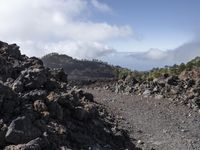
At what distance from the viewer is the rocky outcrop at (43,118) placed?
42.7 ft

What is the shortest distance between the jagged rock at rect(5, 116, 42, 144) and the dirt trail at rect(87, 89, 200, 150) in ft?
16.7

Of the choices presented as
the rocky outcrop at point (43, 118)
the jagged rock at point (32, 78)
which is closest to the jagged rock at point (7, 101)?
the rocky outcrop at point (43, 118)

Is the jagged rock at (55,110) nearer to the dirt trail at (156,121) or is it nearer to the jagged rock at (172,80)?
the dirt trail at (156,121)

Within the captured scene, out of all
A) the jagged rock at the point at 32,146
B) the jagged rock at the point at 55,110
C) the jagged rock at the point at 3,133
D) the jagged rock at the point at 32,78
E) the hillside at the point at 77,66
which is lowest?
the jagged rock at the point at 32,146

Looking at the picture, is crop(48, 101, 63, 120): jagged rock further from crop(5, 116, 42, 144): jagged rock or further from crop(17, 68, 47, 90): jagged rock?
crop(5, 116, 42, 144): jagged rock

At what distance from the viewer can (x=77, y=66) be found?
2018 inches

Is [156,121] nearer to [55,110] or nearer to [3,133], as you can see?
[55,110]

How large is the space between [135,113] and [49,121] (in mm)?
7934

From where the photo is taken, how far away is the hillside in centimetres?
4759

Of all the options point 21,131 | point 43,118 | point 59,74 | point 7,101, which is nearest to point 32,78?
point 43,118

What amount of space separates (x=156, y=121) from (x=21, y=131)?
30.0 feet

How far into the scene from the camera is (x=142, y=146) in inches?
682

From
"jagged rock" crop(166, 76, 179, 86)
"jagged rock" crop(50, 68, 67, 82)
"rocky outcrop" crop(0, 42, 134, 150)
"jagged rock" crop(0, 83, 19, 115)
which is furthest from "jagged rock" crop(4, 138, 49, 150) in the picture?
"jagged rock" crop(166, 76, 179, 86)

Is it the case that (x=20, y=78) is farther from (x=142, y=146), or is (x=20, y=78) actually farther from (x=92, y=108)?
(x=142, y=146)
